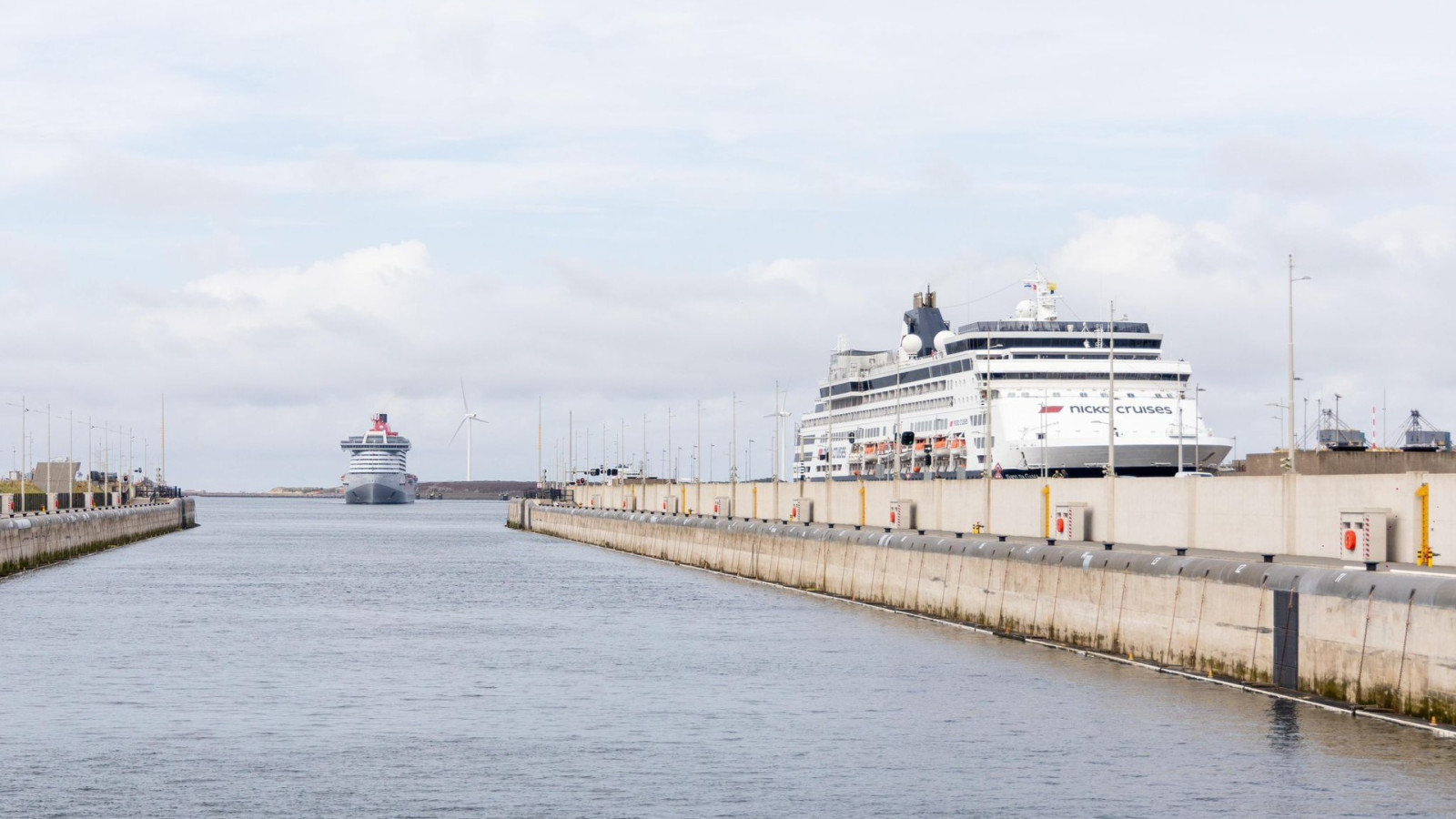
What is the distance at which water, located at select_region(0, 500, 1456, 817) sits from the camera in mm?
27797

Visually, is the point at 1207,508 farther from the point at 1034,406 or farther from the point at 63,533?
the point at 63,533

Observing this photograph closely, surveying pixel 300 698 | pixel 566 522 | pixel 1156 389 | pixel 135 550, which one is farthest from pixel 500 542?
pixel 300 698

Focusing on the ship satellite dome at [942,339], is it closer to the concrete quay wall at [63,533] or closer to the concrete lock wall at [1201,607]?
the concrete quay wall at [63,533]

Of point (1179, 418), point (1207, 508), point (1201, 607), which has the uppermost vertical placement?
point (1179, 418)

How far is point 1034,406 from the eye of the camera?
121250mm

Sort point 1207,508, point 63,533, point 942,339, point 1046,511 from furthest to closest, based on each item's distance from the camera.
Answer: point 942,339 → point 63,533 → point 1046,511 → point 1207,508

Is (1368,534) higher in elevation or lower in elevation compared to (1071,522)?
higher

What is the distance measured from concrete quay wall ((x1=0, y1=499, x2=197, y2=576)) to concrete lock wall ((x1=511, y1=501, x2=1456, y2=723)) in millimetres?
47489

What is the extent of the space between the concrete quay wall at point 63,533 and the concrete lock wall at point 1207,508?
152ft

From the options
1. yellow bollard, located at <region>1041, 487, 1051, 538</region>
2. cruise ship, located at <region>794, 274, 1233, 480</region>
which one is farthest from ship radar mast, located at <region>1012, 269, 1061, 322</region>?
yellow bollard, located at <region>1041, 487, 1051, 538</region>

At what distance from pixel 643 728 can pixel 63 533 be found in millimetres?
87073

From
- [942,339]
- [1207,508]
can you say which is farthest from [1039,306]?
[1207,508]

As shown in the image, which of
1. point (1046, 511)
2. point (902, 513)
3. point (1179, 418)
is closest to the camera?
point (1046, 511)

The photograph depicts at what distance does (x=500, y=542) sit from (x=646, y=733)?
13061 centimetres
